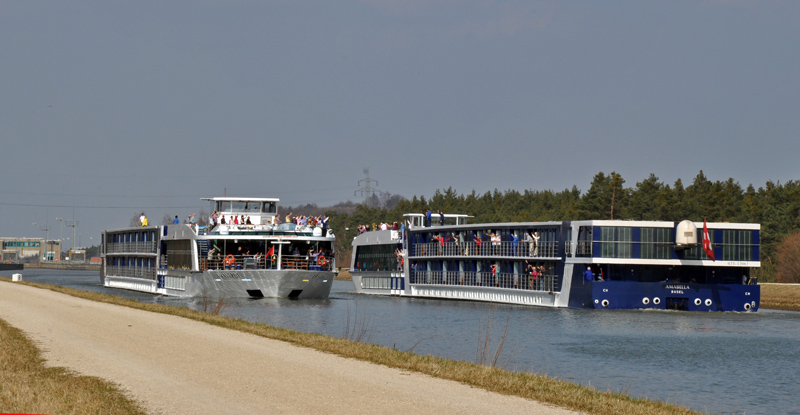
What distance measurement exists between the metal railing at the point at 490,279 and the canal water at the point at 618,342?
2.92 m

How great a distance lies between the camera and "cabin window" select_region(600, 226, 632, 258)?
2092 inches

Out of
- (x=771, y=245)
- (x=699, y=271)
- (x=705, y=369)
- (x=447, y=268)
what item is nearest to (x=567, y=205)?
(x=771, y=245)

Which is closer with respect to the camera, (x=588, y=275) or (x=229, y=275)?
(x=588, y=275)

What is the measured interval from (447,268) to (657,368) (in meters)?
41.7

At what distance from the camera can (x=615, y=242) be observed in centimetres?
5328

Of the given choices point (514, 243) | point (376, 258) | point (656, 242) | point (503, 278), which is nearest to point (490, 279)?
point (503, 278)

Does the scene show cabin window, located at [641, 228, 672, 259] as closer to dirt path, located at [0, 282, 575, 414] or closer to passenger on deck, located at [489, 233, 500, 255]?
passenger on deck, located at [489, 233, 500, 255]

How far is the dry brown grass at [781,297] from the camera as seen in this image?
63.3m

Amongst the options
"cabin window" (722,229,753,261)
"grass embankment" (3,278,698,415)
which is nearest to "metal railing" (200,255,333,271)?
"cabin window" (722,229,753,261)

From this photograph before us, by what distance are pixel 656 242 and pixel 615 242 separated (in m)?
2.26

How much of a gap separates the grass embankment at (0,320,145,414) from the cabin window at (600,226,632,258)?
126 ft

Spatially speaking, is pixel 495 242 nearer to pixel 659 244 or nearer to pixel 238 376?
pixel 659 244

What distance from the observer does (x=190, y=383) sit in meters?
17.2

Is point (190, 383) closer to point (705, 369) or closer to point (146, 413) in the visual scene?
point (146, 413)
